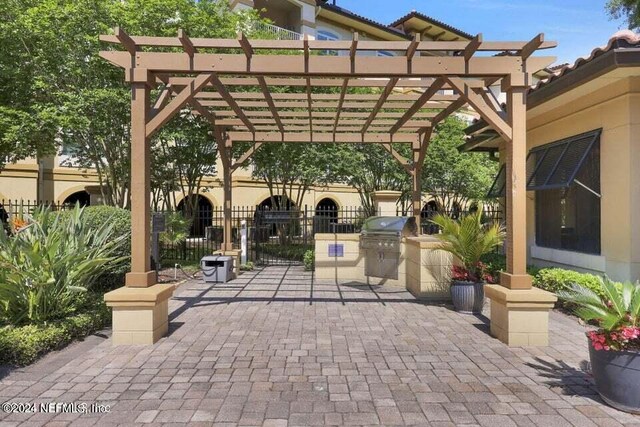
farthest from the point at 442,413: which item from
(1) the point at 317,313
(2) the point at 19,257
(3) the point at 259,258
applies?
(3) the point at 259,258

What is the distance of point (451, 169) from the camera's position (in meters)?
19.7

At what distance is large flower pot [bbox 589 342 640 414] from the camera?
11.6ft

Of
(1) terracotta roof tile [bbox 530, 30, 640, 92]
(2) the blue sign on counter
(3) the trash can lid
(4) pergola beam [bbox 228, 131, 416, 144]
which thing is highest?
(1) terracotta roof tile [bbox 530, 30, 640, 92]

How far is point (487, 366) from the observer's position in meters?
4.73

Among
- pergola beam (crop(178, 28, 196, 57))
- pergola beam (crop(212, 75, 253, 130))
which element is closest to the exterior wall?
pergola beam (crop(212, 75, 253, 130))

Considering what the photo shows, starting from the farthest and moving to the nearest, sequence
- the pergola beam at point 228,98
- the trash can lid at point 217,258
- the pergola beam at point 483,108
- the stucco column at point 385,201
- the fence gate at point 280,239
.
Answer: the fence gate at point 280,239 → the stucco column at point 385,201 → the trash can lid at point 217,258 → the pergola beam at point 228,98 → the pergola beam at point 483,108

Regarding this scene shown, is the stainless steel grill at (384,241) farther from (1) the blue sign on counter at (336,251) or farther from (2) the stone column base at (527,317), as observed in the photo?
(2) the stone column base at (527,317)

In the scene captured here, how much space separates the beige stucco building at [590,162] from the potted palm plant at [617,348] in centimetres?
369

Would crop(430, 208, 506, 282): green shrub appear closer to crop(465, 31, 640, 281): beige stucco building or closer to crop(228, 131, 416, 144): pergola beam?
crop(465, 31, 640, 281): beige stucco building

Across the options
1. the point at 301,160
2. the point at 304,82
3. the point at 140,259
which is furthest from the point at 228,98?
the point at 301,160

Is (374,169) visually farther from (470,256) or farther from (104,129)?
(470,256)

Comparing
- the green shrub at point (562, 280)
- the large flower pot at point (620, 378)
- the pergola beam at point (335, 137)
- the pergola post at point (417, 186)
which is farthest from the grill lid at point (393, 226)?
the large flower pot at point (620, 378)

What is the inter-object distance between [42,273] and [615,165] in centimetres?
852

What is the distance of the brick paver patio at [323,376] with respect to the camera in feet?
11.8
